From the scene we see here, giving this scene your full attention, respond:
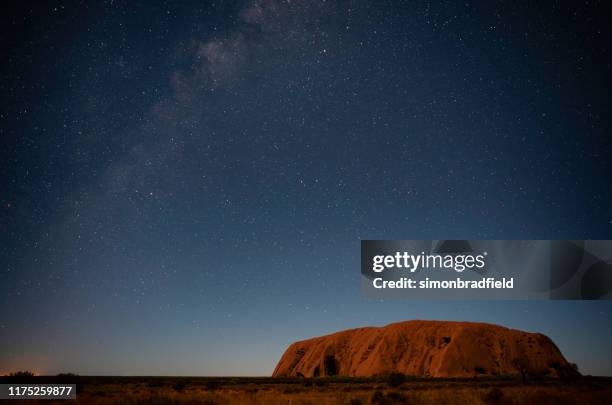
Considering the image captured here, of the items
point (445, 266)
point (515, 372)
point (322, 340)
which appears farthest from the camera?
point (322, 340)

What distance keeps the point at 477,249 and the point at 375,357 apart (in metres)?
84.5

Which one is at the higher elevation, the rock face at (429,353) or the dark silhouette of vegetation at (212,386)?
the rock face at (429,353)

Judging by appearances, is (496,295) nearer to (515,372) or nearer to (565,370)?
(515,372)

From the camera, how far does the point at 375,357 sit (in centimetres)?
10212

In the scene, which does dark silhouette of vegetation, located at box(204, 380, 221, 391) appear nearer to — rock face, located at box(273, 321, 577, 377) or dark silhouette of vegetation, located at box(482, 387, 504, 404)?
dark silhouette of vegetation, located at box(482, 387, 504, 404)

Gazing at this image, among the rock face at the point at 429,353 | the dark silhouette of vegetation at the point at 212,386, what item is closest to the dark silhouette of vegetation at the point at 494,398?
the dark silhouette of vegetation at the point at 212,386

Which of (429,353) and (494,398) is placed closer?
(494,398)

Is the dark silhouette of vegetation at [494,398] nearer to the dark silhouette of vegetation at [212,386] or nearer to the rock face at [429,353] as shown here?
the dark silhouette of vegetation at [212,386]

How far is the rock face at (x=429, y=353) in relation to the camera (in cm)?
8862

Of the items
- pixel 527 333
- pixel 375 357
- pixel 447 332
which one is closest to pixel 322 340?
pixel 375 357

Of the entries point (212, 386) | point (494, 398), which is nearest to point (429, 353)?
point (212, 386)

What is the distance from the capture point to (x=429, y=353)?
98.1 meters

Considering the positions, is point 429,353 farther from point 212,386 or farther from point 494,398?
point 494,398

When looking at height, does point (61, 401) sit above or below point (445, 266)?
below
